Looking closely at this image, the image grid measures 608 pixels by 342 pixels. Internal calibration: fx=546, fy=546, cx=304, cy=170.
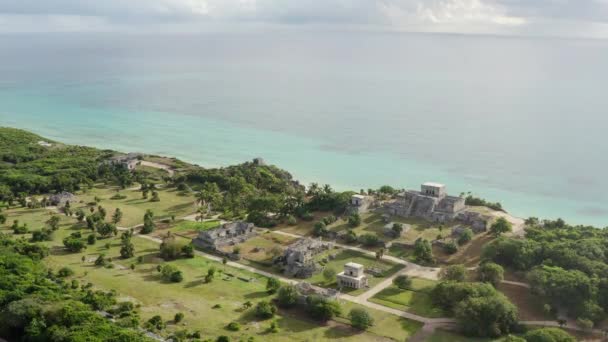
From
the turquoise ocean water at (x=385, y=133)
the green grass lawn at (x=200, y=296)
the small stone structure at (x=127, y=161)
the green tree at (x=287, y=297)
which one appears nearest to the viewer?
the green grass lawn at (x=200, y=296)

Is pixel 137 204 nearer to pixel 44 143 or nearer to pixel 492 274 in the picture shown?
pixel 44 143

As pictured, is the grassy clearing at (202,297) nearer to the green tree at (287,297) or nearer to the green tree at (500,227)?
the green tree at (287,297)

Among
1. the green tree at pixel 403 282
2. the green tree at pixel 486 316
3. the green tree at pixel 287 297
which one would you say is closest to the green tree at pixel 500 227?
the green tree at pixel 403 282

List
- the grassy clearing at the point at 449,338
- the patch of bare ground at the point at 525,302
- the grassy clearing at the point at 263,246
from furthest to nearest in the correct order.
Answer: the grassy clearing at the point at 263,246 < the patch of bare ground at the point at 525,302 < the grassy clearing at the point at 449,338

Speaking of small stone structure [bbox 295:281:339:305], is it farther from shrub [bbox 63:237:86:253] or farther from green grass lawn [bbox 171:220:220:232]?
shrub [bbox 63:237:86:253]

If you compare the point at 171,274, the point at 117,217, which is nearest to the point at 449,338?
the point at 171,274

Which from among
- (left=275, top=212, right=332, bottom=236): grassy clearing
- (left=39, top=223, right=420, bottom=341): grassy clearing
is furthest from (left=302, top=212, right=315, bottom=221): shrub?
(left=39, top=223, right=420, bottom=341): grassy clearing
